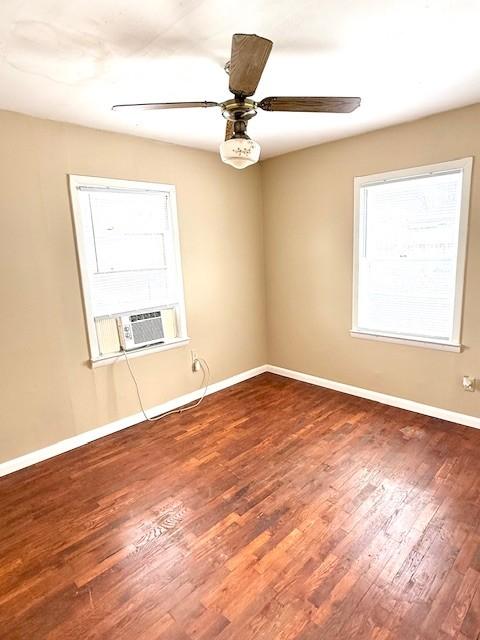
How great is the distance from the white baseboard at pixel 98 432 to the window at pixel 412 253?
162cm

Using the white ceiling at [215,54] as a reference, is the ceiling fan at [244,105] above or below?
below

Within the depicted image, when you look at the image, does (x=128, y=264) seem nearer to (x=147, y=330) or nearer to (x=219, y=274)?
(x=147, y=330)

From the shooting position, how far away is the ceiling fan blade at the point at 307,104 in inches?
67.3

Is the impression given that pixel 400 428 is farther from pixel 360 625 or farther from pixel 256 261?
pixel 256 261

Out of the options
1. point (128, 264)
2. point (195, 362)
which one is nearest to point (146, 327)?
point (128, 264)

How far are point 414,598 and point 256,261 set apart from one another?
3323 millimetres

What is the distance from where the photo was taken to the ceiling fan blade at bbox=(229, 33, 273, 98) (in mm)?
1346

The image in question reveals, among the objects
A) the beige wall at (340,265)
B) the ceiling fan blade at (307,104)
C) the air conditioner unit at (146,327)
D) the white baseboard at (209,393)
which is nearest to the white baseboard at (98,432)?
the white baseboard at (209,393)

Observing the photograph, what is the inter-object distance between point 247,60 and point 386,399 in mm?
3048

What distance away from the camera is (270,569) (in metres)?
1.72

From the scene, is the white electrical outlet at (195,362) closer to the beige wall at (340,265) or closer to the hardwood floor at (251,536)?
the hardwood floor at (251,536)

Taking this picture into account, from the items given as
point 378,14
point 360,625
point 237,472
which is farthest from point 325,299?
point 360,625

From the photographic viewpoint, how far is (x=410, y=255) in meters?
3.14

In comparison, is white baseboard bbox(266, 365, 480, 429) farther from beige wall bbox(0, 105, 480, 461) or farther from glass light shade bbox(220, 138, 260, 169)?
glass light shade bbox(220, 138, 260, 169)
